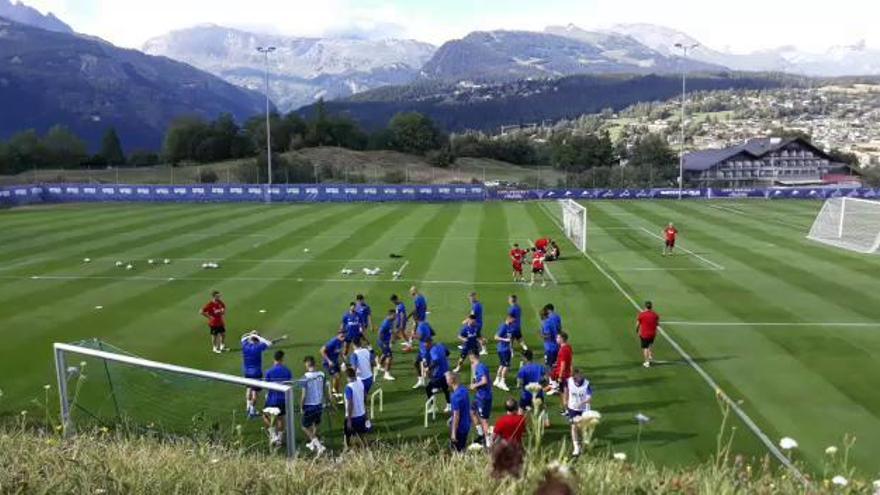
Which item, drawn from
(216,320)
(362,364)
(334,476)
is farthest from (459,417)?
(216,320)

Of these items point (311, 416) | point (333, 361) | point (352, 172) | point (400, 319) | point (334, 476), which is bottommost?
point (311, 416)

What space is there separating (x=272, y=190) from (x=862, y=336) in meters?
53.2

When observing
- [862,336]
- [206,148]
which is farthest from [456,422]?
[206,148]

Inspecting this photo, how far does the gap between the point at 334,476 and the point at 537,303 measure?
18.9m

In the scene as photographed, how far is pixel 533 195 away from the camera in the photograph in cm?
6888

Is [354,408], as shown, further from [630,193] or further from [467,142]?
[467,142]

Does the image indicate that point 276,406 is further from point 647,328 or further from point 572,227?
point 572,227

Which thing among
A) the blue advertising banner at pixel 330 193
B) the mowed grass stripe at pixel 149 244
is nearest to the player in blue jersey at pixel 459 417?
the mowed grass stripe at pixel 149 244

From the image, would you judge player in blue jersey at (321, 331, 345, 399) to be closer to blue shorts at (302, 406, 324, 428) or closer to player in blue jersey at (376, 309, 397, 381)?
player in blue jersey at (376, 309, 397, 381)

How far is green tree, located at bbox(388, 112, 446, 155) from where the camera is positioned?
13300 cm

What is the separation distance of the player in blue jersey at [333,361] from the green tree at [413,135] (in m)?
119

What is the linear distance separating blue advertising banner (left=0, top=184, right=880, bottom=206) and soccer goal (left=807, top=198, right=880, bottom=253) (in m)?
28.7

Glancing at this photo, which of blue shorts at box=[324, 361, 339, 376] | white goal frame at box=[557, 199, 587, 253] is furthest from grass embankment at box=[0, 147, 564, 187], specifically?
blue shorts at box=[324, 361, 339, 376]

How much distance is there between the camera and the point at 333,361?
15.4m
